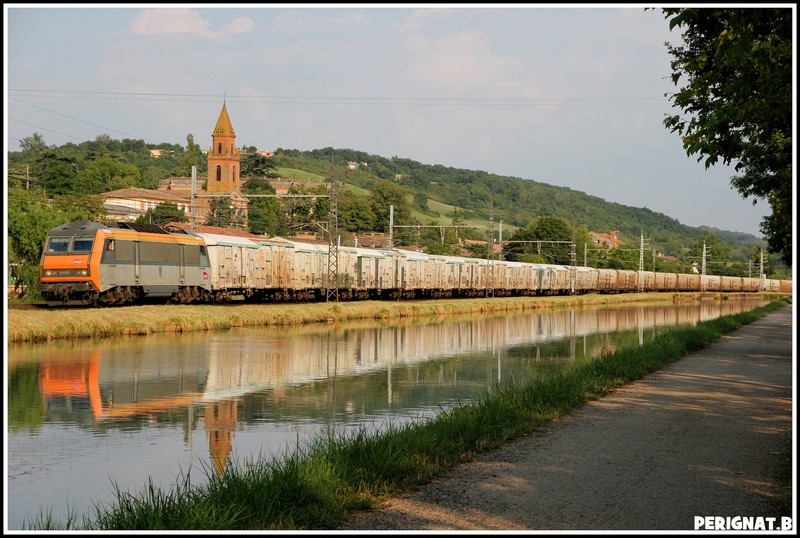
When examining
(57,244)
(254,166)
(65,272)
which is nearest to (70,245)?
(57,244)

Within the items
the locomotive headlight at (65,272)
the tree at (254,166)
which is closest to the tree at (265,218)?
the tree at (254,166)

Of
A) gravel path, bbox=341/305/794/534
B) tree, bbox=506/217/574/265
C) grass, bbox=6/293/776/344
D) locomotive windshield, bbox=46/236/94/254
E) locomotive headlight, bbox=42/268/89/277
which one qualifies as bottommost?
gravel path, bbox=341/305/794/534

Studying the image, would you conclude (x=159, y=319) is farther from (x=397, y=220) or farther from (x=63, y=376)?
(x=397, y=220)

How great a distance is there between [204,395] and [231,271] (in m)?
29.4

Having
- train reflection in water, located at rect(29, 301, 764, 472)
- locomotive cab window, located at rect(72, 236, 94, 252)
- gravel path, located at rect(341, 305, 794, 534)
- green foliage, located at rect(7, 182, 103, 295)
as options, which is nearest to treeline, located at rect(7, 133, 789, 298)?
green foliage, located at rect(7, 182, 103, 295)

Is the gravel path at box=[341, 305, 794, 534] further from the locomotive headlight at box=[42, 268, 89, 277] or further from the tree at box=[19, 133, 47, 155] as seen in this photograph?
the tree at box=[19, 133, 47, 155]

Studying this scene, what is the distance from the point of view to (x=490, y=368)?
24938 mm

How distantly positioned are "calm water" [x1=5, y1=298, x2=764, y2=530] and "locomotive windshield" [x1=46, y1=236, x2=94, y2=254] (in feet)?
22.4

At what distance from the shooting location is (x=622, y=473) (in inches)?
391


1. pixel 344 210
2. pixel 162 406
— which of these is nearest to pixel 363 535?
pixel 162 406

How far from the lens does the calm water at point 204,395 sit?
12.0m

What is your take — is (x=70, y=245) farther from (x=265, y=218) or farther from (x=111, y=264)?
(x=265, y=218)

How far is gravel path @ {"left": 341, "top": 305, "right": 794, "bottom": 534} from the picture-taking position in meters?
8.11

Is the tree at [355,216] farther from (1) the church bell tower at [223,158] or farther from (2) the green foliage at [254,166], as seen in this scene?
(2) the green foliage at [254,166]
